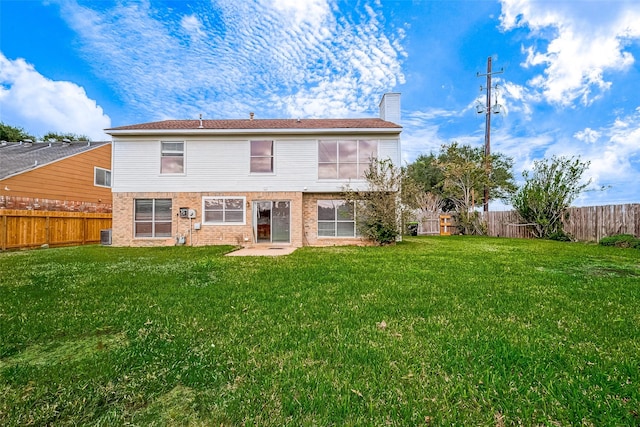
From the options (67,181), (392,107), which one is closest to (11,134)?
(67,181)

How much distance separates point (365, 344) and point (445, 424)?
1.15 meters

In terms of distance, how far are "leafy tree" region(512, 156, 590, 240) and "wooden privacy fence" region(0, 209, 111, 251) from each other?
78.8 feet

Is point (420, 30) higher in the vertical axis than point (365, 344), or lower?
higher

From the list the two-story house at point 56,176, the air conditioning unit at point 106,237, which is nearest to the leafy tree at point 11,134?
the two-story house at point 56,176

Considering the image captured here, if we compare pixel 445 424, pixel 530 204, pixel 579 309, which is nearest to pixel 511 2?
pixel 530 204

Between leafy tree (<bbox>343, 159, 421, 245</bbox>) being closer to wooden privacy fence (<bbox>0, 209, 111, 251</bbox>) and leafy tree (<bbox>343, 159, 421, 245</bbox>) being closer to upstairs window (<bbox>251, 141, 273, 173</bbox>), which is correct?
upstairs window (<bbox>251, 141, 273, 173</bbox>)

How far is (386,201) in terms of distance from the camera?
41.4ft

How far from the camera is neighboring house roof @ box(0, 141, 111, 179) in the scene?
1602 cm

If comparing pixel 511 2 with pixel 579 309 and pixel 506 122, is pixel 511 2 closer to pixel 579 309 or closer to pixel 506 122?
pixel 506 122

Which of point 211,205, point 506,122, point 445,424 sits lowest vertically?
point 445,424

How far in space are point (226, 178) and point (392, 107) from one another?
29.6 feet

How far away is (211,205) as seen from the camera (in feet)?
45.1

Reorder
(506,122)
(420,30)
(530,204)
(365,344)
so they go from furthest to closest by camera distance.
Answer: (506,122)
(530,204)
(420,30)
(365,344)

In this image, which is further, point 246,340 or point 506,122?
point 506,122
